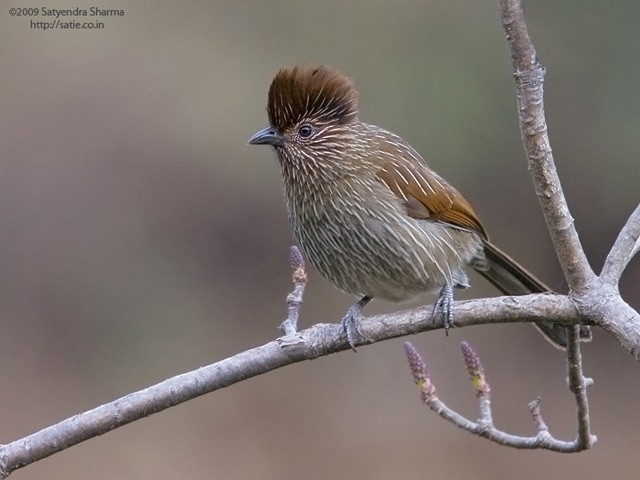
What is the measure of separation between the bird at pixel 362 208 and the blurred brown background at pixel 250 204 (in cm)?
499

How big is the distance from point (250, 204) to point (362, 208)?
233 inches

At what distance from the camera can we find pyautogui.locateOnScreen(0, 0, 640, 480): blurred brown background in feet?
32.3

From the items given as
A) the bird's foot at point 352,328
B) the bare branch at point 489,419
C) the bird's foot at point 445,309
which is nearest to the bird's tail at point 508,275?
the bird's foot at point 445,309

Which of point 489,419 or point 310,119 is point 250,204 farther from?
point 489,419

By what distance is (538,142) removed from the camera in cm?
334

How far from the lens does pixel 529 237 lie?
10578 millimetres

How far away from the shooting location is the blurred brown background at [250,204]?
388 inches

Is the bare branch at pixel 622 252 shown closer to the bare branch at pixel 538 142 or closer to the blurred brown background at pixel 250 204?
the bare branch at pixel 538 142

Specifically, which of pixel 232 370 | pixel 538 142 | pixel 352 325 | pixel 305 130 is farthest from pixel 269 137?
pixel 538 142

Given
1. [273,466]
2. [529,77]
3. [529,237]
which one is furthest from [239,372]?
[529,237]

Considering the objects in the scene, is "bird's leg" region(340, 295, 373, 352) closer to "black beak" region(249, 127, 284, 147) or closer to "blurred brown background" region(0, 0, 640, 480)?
"black beak" region(249, 127, 284, 147)

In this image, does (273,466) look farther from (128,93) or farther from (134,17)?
(134,17)

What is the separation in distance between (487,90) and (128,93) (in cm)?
362

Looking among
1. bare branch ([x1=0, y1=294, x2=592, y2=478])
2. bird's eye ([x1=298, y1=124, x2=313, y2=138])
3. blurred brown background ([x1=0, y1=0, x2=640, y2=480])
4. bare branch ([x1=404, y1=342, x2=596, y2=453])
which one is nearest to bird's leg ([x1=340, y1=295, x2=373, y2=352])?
bare branch ([x1=0, y1=294, x2=592, y2=478])
